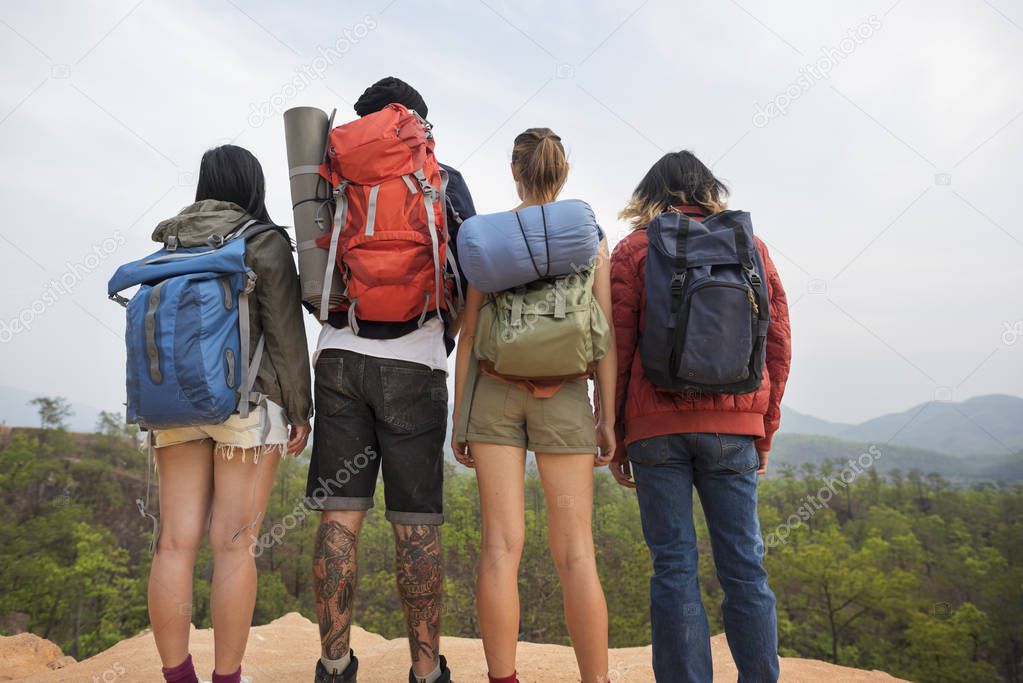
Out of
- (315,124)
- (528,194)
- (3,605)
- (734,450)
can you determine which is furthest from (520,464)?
(3,605)

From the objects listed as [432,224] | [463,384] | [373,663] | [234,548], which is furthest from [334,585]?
[373,663]

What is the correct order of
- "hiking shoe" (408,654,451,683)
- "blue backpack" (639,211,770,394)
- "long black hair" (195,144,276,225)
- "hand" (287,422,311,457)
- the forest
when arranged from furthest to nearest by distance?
1. the forest
2. "long black hair" (195,144,276,225)
3. "hand" (287,422,311,457)
4. "hiking shoe" (408,654,451,683)
5. "blue backpack" (639,211,770,394)

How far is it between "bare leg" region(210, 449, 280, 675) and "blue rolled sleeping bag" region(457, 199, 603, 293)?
1.24 metres

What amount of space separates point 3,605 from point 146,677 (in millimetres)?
22278

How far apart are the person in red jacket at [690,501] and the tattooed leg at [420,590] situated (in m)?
0.90

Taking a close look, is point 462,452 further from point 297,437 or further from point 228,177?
point 228,177

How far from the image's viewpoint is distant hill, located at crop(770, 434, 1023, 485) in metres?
28.0

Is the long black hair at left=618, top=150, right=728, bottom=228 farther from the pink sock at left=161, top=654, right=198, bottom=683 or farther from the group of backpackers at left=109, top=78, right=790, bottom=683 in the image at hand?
the pink sock at left=161, top=654, right=198, bottom=683

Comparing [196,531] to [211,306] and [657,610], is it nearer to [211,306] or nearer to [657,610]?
[211,306]

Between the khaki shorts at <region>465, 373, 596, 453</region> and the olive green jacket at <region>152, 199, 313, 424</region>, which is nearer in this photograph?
the khaki shorts at <region>465, 373, 596, 453</region>

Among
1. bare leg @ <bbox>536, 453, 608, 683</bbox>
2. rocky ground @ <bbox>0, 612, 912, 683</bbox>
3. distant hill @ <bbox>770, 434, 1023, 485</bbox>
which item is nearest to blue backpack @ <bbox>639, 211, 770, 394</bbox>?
bare leg @ <bbox>536, 453, 608, 683</bbox>

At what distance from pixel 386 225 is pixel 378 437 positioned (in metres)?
0.90

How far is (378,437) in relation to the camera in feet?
8.41

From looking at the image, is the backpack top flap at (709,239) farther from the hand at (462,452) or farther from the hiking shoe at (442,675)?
the hiking shoe at (442,675)
